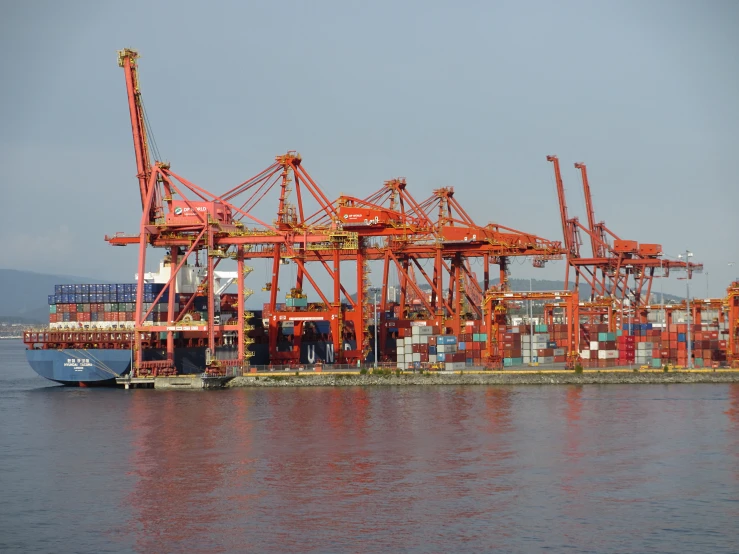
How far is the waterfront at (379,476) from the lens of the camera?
28.0 metres

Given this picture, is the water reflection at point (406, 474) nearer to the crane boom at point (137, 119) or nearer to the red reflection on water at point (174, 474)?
the red reflection on water at point (174, 474)

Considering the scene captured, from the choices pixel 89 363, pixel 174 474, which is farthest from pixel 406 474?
pixel 89 363

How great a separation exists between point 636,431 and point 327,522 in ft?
63.8

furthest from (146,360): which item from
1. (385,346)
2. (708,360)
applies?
(708,360)

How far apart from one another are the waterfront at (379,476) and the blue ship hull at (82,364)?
14.0 metres

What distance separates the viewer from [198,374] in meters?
75.8

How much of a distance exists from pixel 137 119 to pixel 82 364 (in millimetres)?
17698

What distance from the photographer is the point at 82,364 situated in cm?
7350

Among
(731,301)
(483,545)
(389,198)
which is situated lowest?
(483,545)

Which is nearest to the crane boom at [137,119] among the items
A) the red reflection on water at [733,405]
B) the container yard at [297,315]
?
the container yard at [297,315]

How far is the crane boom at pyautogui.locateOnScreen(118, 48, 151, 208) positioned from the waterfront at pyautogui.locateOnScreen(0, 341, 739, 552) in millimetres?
19782

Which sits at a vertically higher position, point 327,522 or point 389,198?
point 389,198

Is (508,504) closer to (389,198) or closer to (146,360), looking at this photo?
(146,360)

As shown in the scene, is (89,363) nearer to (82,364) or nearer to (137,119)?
(82,364)
